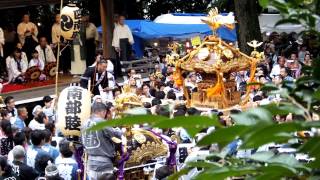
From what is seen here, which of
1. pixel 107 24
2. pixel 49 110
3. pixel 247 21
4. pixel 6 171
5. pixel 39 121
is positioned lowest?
pixel 49 110

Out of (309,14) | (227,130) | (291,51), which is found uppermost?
(309,14)

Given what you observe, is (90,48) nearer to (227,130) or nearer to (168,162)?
(168,162)

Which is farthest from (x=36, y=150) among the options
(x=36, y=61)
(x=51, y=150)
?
(x=36, y=61)

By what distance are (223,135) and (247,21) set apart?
12848mm

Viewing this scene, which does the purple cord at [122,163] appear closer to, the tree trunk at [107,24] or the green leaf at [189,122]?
the green leaf at [189,122]

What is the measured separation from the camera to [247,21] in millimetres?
13805

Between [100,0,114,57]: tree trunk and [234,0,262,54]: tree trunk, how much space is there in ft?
10.1

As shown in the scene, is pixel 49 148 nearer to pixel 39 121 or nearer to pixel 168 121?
pixel 39 121

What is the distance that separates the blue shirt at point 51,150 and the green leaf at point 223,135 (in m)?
5.67

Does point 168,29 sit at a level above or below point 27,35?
below

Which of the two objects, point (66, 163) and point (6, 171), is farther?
point (66, 163)

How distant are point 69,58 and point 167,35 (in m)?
3.42

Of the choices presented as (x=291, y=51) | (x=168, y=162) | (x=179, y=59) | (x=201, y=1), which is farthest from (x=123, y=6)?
(x=168, y=162)

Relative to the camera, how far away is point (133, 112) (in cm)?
125
